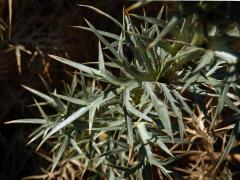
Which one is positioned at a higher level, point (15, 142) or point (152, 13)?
point (152, 13)

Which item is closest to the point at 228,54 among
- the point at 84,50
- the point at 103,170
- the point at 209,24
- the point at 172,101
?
the point at 209,24

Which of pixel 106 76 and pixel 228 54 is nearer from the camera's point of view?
pixel 228 54

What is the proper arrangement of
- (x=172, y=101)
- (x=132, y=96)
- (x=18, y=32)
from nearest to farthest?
(x=172, y=101) → (x=132, y=96) → (x=18, y=32)

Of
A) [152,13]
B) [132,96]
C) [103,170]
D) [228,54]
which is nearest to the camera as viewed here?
[228,54]

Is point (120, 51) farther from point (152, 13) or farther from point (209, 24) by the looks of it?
point (152, 13)

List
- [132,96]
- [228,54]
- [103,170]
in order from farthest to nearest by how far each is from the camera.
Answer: [103,170], [132,96], [228,54]

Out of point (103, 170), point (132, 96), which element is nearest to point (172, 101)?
point (132, 96)

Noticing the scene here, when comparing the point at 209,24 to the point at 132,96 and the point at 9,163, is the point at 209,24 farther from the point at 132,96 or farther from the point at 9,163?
the point at 9,163

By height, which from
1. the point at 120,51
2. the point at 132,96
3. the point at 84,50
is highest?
the point at 120,51

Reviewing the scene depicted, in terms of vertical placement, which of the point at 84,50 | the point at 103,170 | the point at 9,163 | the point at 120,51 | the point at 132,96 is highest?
the point at 120,51
